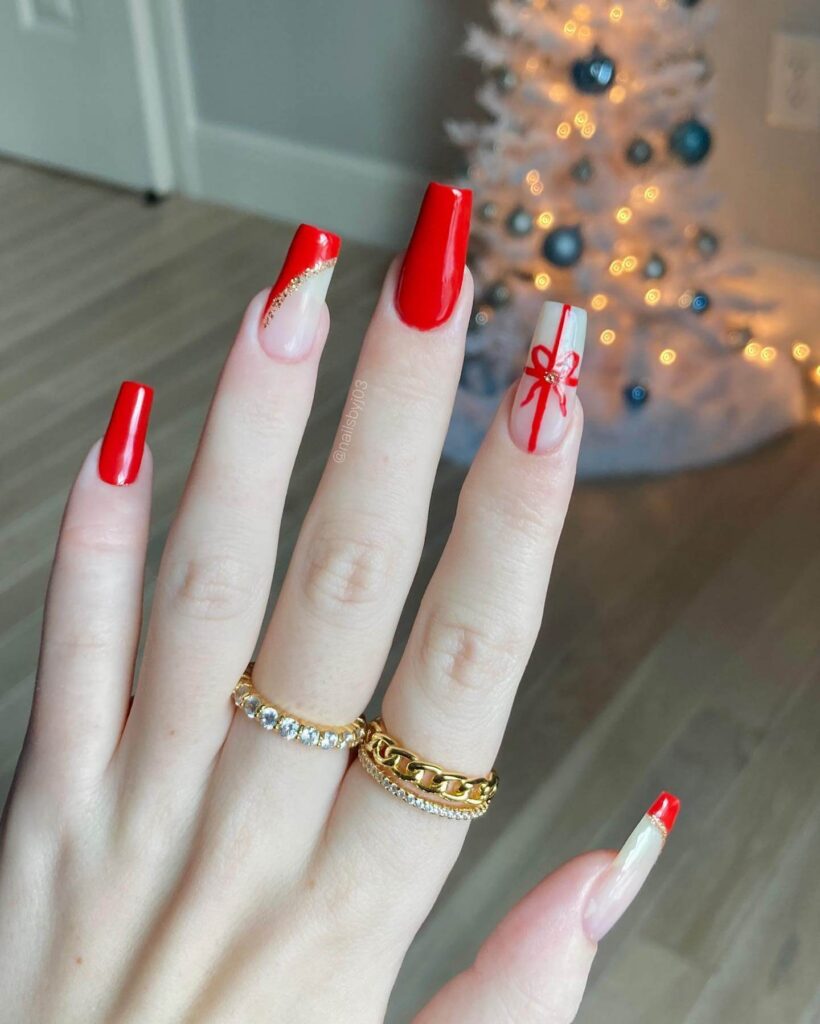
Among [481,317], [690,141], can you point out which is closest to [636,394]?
[481,317]

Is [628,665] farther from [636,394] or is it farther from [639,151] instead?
[639,151]

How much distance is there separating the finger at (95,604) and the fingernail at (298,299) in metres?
0.11

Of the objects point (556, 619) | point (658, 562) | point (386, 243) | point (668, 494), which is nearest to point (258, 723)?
point (556, 619)

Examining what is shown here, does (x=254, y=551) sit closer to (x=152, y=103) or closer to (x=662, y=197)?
(x=662, y=197)

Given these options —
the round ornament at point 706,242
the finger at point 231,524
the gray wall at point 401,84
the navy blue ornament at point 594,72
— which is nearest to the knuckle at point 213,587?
the finger at point 231,524

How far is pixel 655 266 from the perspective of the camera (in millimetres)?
2018

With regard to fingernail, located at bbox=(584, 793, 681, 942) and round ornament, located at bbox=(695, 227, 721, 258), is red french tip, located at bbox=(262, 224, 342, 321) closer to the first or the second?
fingernail, located at bbox=(584, 793, 681, 942)

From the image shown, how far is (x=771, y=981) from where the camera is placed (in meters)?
1.22

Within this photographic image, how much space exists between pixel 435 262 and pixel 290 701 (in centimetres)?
26

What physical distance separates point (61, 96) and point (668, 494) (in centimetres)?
207

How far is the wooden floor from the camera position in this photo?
126 cm

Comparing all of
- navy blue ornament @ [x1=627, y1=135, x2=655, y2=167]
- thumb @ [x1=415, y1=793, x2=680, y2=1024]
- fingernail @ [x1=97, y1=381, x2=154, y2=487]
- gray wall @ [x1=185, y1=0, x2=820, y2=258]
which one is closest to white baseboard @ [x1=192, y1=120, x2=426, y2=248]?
gray wall @ [x1=185, y1=0, x2=820, y2=258]

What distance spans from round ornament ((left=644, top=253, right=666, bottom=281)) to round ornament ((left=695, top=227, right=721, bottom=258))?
0.08 m

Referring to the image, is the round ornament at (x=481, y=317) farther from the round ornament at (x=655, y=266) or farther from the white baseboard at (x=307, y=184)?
the white baseboard at (x=307, y=184)
